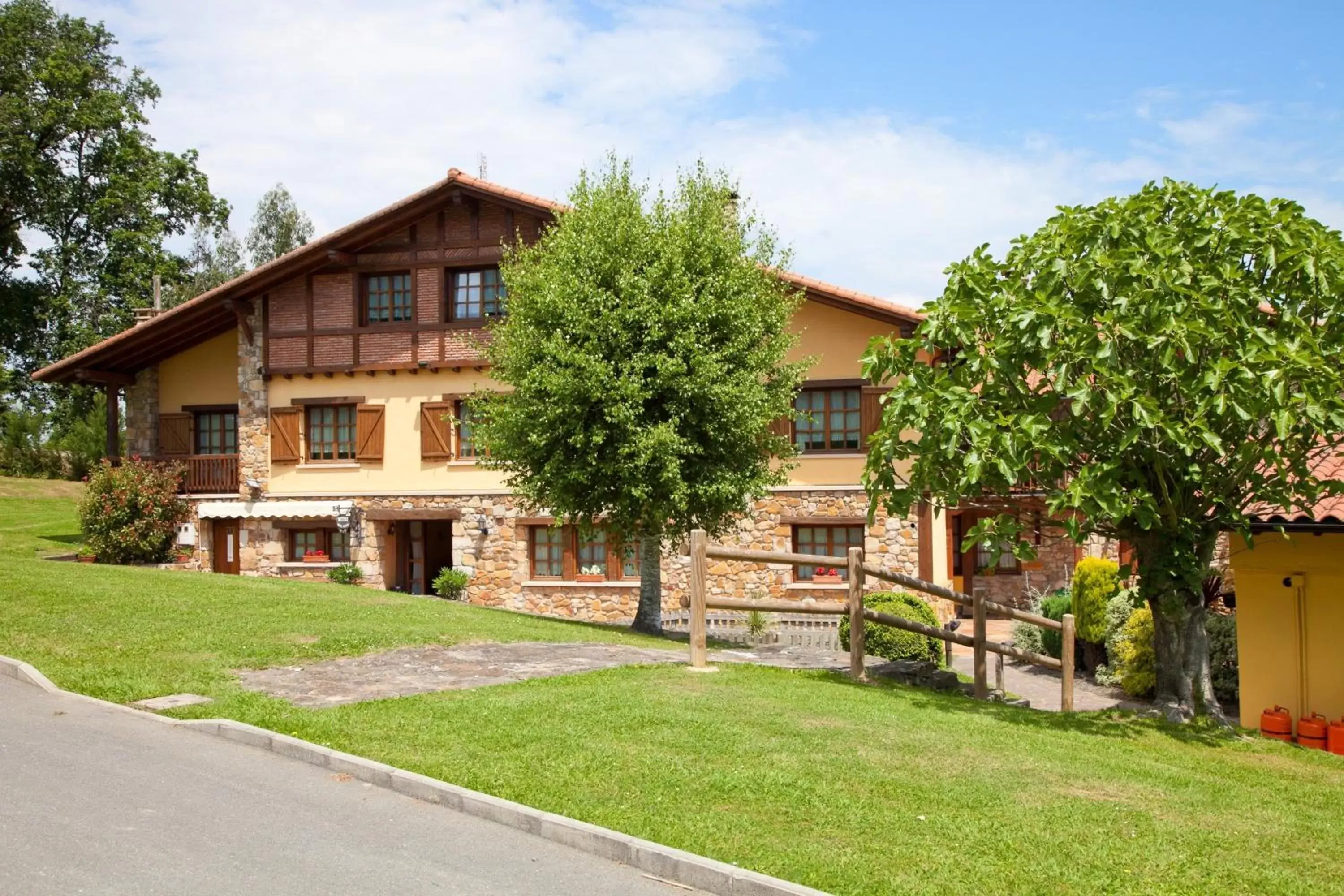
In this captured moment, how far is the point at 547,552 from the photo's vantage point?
25609mm

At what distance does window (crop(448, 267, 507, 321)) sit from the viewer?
25.3 m

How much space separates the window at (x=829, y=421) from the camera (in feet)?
79.2

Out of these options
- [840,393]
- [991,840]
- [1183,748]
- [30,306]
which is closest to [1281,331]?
[1183,748]

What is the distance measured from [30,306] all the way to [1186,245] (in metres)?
38.1

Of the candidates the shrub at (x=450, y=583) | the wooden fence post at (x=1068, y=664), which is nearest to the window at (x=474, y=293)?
the shrub at (x=450, y=583)

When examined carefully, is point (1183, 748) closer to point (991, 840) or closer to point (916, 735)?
point (916, 735)

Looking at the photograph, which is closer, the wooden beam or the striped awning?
the striped awning

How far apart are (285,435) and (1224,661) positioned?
769 inches

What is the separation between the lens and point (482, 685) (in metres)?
10.6

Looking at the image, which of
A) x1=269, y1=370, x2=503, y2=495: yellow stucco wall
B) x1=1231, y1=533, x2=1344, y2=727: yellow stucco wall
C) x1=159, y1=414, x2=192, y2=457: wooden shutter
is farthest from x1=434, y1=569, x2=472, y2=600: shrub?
x1=1231, y1=533, x2=1344, y2=727: yellow stucco wall

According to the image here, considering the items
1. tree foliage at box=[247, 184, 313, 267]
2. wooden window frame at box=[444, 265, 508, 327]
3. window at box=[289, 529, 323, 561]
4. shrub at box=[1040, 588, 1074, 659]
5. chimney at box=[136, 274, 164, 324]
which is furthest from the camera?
tree foliage at box=[247, 184, 313, 267]

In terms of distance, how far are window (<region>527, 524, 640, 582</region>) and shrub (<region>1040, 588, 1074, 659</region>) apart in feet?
27.0

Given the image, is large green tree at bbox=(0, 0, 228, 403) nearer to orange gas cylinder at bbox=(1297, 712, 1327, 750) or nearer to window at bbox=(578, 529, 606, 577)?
window at bbox=(578, 529, 606, 577)

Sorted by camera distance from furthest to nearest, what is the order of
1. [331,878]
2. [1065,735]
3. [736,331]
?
1. [736,331]
2. [1065,735]
3. [331,878]
